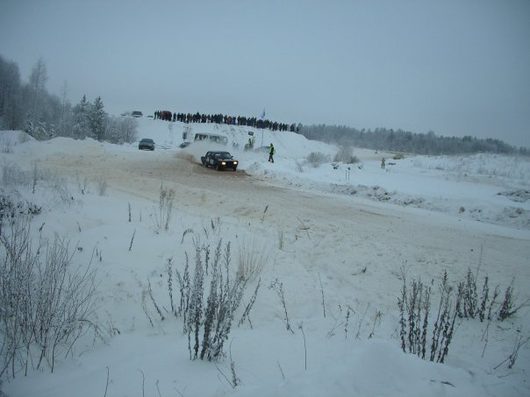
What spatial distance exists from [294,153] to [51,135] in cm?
4143

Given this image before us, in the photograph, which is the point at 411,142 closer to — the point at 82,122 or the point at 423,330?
the point at 82,122

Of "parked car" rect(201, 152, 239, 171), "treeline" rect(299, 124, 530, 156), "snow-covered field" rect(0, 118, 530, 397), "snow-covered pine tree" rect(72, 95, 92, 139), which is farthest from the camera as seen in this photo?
"treeline" rect(299, 124, 530, 156)

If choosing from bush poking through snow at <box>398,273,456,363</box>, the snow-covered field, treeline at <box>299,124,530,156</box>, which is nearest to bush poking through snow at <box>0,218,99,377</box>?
the snow-covered field

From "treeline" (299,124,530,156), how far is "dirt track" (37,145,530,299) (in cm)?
8801

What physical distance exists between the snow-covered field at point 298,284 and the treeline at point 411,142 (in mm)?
88987

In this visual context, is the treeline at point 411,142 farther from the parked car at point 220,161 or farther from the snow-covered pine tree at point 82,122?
the parked car at point 220,161

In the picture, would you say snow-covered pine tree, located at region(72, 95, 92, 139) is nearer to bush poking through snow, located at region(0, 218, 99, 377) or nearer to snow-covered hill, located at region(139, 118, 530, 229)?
snow-covered hill, located at region(139, 118, 530, 229)

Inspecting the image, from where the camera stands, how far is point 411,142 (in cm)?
12294

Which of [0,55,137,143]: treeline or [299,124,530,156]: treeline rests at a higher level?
[299,124,530,156]: treeline

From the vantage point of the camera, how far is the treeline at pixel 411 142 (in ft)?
353

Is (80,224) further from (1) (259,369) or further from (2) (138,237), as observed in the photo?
(1) (259,369)

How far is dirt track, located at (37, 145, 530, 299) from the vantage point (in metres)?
6.96

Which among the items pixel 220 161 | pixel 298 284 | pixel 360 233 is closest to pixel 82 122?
pixel 220 161

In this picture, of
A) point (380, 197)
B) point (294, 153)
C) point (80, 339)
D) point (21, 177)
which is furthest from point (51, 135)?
point (80, 339)
